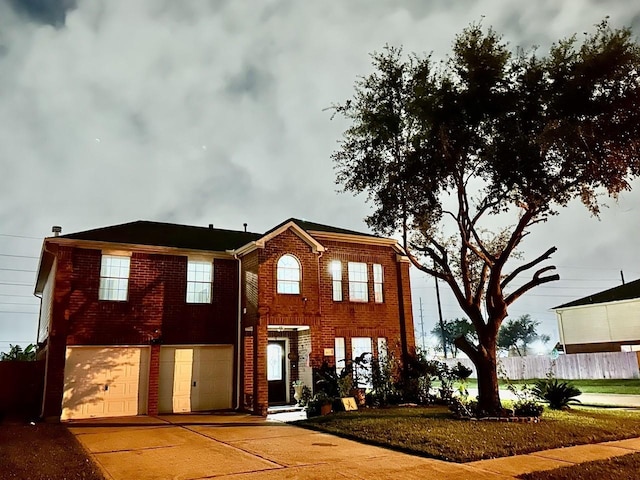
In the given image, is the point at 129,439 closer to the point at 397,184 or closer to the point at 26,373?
the point at 26,373

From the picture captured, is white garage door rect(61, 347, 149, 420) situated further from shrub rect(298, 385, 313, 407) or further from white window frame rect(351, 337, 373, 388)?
white window frame rect(351, 337, 373, 388)

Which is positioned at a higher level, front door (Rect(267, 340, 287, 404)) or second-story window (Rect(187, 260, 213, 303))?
second-story window (Rect(187, 260, 213, 303))

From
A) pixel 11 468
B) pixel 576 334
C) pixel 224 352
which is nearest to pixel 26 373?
pixel 224 352

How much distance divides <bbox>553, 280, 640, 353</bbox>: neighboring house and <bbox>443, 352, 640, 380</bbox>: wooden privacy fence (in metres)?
4.57

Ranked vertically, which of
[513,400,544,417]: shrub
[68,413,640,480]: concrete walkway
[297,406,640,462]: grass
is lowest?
[68,413,640,480]: concrete walkway

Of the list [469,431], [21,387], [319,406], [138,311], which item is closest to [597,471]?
[469,431]

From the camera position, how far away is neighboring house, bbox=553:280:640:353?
31000 mm

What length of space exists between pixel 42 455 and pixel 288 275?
31.7ft

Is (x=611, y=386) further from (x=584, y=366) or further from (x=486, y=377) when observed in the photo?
(x=486, y=377)

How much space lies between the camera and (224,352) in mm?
17594

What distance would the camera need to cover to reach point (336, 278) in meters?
18.9

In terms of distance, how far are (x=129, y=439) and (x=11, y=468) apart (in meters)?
3.37

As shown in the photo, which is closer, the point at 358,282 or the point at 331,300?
the point at 331,300

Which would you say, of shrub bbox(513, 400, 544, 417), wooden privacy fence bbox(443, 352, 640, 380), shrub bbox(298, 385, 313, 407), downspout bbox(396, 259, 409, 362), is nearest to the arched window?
shrub bbox(298, 385, 313, 407)
